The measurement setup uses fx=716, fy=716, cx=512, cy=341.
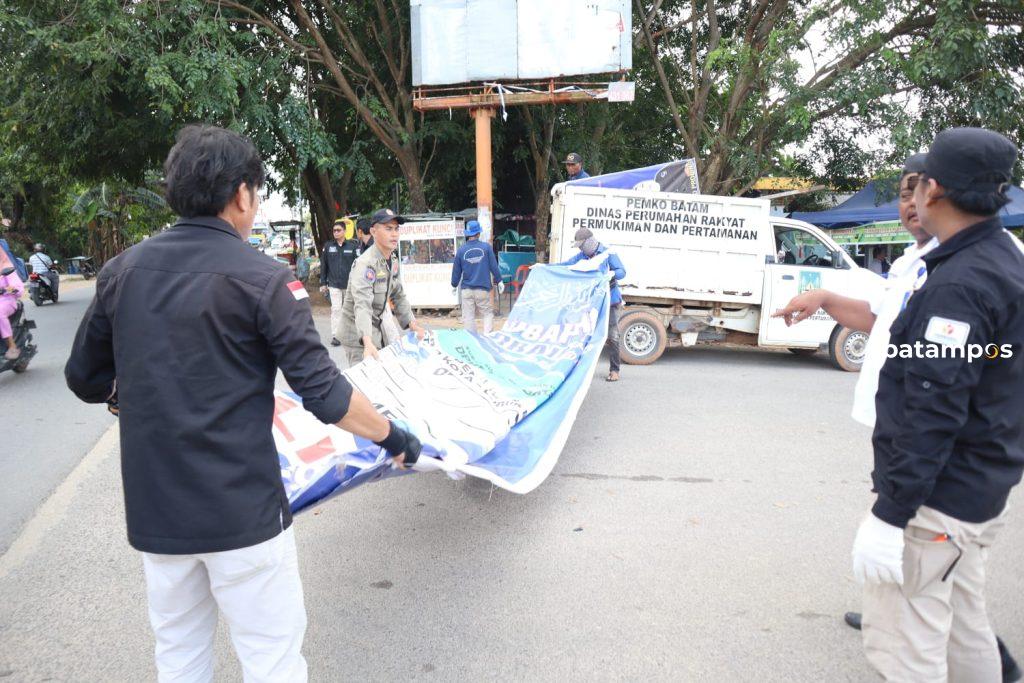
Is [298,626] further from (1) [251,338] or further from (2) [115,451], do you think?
(2) [115,451]

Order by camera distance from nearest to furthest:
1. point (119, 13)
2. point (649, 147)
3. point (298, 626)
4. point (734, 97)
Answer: point (298, 626), point (119, 13), point (734, 97), point (649, 147)

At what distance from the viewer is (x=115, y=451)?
19.5 feet

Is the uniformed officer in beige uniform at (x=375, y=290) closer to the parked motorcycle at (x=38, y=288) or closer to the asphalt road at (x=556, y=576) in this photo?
the asphalt road at (x=556, y=576)

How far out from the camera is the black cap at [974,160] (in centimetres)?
194

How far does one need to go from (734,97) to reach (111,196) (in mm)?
30308

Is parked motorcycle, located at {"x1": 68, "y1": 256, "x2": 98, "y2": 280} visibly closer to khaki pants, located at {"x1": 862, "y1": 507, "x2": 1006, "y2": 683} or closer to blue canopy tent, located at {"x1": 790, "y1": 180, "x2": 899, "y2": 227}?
blue canopy tent, located at {"x1": 790, "y1": 180, "x2": 899, "y2": 227}

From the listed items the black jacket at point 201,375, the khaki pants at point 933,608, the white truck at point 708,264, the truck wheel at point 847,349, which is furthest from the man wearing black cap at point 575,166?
the black jacket at point 201,375

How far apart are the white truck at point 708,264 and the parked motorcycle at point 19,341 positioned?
6.76 meters

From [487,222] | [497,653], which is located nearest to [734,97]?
[487,222]

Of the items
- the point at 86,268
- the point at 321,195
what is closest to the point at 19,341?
the point at 321,195

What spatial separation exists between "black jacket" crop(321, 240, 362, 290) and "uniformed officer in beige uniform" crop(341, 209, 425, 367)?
525 cm

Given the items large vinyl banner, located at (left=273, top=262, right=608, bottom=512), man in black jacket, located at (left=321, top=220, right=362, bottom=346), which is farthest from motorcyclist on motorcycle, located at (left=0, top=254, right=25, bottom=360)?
large vinyl banner, located at (left=273, top=262, right=608, bottom=512)

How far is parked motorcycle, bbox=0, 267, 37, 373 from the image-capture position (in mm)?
8461

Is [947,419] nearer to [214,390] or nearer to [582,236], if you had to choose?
[214,390]
